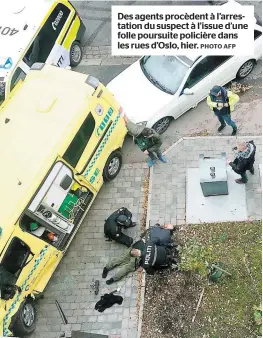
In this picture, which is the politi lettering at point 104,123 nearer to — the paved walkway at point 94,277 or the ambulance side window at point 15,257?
the paved walkway at point 94,277

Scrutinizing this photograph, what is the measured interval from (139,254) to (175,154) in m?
3.05

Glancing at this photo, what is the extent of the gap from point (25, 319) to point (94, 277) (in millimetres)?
1556

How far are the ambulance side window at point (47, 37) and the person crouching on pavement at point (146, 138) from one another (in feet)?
9.68

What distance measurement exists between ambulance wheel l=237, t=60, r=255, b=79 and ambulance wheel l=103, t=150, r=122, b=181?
139 inches

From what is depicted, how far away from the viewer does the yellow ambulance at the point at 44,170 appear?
390 inches

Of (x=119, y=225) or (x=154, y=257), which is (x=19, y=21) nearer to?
(x=119, y=225)

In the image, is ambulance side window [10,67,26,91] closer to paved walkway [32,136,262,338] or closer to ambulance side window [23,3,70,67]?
ambulance side window [23,3,70,67]

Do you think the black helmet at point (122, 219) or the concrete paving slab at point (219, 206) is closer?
the black helmet at point (122, 219)

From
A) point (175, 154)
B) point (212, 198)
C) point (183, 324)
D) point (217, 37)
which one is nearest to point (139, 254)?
point (183, 324)

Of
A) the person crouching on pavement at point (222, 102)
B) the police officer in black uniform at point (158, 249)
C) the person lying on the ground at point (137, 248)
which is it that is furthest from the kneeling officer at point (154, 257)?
the person crouching on pavement at point (222, 102)

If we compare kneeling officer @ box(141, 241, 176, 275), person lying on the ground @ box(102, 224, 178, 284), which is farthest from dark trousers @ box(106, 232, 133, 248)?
kneeling officer @ box(141, 241, 176, 275)

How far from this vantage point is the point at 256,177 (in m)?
11.3

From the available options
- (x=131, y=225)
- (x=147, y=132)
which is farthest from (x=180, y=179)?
(x=131, y=225)

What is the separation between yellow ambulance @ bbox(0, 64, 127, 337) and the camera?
390 inches
